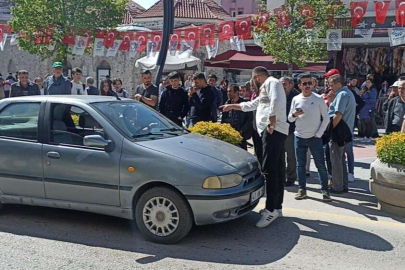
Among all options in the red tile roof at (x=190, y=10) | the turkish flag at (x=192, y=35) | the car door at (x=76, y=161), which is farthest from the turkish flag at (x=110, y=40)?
the car door at (x=76, y=161)

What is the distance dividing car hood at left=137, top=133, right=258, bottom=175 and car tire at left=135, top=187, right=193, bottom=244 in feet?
1.40

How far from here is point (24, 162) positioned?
5484mm

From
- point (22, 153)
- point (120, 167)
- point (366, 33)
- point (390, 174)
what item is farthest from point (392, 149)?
point (366, 33)

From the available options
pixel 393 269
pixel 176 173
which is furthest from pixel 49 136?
pixel 393 269

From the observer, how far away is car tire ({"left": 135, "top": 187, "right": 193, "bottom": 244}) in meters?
4.88

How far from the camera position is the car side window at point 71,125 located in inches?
212

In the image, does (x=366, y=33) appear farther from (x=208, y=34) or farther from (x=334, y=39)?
→ (x=208, y=34)

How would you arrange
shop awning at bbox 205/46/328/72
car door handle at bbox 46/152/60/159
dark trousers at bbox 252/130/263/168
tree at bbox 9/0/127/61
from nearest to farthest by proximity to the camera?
car door handle at bbox 46/152/60/159
dark trousers at bbox 252/130/263/168
shop awning at bbox 205/46/328/72
tree at bbox 9/0/127/61

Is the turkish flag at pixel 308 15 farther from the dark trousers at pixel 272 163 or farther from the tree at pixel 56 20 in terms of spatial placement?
the dark trousers at pixel 272 163

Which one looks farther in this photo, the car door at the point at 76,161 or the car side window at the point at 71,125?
the car side window at the point at 71,125

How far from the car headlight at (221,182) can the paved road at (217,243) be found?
660 millimetres

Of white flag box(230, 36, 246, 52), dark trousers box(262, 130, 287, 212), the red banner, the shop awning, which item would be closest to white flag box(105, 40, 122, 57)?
the shop awning

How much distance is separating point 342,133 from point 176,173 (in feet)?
11.0

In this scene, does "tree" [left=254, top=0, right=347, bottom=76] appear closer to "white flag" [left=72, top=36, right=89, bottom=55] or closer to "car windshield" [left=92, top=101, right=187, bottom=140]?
"white flag" [left=72, top=36, right=89, bottom=55]
